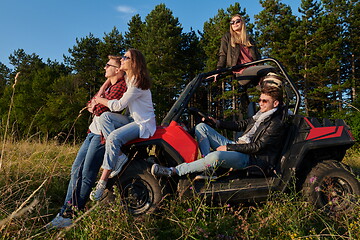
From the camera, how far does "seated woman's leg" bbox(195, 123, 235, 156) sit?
3418mm

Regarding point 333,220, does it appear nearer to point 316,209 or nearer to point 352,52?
point 316,209

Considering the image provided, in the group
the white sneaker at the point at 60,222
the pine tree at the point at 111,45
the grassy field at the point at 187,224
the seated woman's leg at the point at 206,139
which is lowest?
the white sneaker at the point at 60,222

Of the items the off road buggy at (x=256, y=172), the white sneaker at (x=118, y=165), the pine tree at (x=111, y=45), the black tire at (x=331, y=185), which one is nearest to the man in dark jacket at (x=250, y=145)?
the off road buggy at (x=256, y=172)

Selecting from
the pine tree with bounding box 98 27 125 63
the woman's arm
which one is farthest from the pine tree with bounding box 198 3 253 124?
the woman's arm

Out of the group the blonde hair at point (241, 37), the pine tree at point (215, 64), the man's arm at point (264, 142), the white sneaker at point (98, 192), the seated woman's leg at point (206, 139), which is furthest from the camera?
the pine tree at point (215, 64)

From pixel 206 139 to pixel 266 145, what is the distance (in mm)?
662

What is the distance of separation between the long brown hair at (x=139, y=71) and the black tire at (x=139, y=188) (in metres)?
0.83

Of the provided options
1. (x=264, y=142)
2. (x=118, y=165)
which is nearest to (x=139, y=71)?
(x=118, y=165)

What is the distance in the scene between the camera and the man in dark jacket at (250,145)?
3.01 m

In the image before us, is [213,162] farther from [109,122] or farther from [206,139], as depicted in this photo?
[109,122]

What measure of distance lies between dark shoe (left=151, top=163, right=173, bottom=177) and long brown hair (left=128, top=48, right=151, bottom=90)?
83 centimetres

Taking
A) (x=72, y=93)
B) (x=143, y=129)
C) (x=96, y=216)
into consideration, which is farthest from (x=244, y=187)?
(x=72, y=93)

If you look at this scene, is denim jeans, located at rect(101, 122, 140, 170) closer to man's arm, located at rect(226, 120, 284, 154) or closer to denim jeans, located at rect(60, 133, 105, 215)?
denim jeans, located at rect(60, 133, 105, 215)

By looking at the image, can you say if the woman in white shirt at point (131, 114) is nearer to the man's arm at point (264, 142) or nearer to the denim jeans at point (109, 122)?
the denim jeans at point (109, 122)
